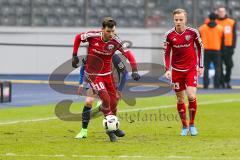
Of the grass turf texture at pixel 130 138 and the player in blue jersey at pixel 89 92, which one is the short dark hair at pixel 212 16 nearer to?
the grass turf texture at pixel 130 138

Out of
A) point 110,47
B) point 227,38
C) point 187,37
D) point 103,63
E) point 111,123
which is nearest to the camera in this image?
point 111,123

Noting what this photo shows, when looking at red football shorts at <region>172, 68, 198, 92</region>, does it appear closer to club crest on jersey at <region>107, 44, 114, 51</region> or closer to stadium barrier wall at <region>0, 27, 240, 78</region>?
club crest on jersey at <region>107, 44, 114, 51</region>

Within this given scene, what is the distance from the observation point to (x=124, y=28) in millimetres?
32562

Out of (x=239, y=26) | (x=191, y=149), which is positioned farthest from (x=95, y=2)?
(x=191, y=149)

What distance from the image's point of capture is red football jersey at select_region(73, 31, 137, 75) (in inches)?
544

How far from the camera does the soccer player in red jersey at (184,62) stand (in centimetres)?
1461

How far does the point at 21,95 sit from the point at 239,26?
469 inches

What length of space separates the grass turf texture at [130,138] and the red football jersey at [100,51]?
1176mm

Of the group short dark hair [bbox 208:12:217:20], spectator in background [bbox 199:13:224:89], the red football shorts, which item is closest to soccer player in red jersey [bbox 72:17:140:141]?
the red football shorts

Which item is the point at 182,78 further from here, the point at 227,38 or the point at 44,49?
the point at 44,49

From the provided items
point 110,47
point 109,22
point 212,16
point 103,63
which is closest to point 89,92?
point 103,63

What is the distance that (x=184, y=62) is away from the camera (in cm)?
1477

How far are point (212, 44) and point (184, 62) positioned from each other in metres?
12.3

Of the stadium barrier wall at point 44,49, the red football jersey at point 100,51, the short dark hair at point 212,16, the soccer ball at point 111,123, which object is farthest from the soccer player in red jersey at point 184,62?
the stadium barrier wall at point 44,49
